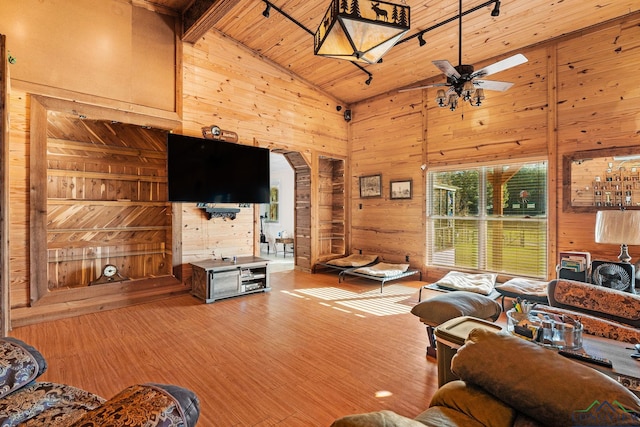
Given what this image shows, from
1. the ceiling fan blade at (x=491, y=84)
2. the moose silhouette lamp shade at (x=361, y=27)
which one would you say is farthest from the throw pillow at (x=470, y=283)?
the moose silhouette lamp shade at (x=361, y=27)

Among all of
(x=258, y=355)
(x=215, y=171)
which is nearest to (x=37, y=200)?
(x=215, y=171)

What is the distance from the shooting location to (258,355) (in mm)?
2811

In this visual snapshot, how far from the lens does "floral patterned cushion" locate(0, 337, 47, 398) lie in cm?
134

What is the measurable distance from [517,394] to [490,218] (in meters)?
4.66

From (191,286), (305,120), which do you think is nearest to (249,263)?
(191,286)

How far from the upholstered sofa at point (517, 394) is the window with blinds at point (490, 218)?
14.2ft

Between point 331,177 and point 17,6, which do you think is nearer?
point 17,6

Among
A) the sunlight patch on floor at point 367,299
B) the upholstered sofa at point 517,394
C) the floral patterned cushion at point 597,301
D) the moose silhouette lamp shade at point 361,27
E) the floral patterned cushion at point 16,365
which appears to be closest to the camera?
the upholstered sofa at point 517,394

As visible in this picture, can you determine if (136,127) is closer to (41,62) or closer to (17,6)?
(41,62)

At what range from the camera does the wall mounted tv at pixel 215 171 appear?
4375 millimetres

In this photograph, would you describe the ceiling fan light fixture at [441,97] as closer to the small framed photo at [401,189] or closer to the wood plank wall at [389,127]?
the wood plank wall at [389,127]

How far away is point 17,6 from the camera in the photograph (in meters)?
3.54

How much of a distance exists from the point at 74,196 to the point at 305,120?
4080mm

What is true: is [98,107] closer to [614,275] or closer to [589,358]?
[589,358]
